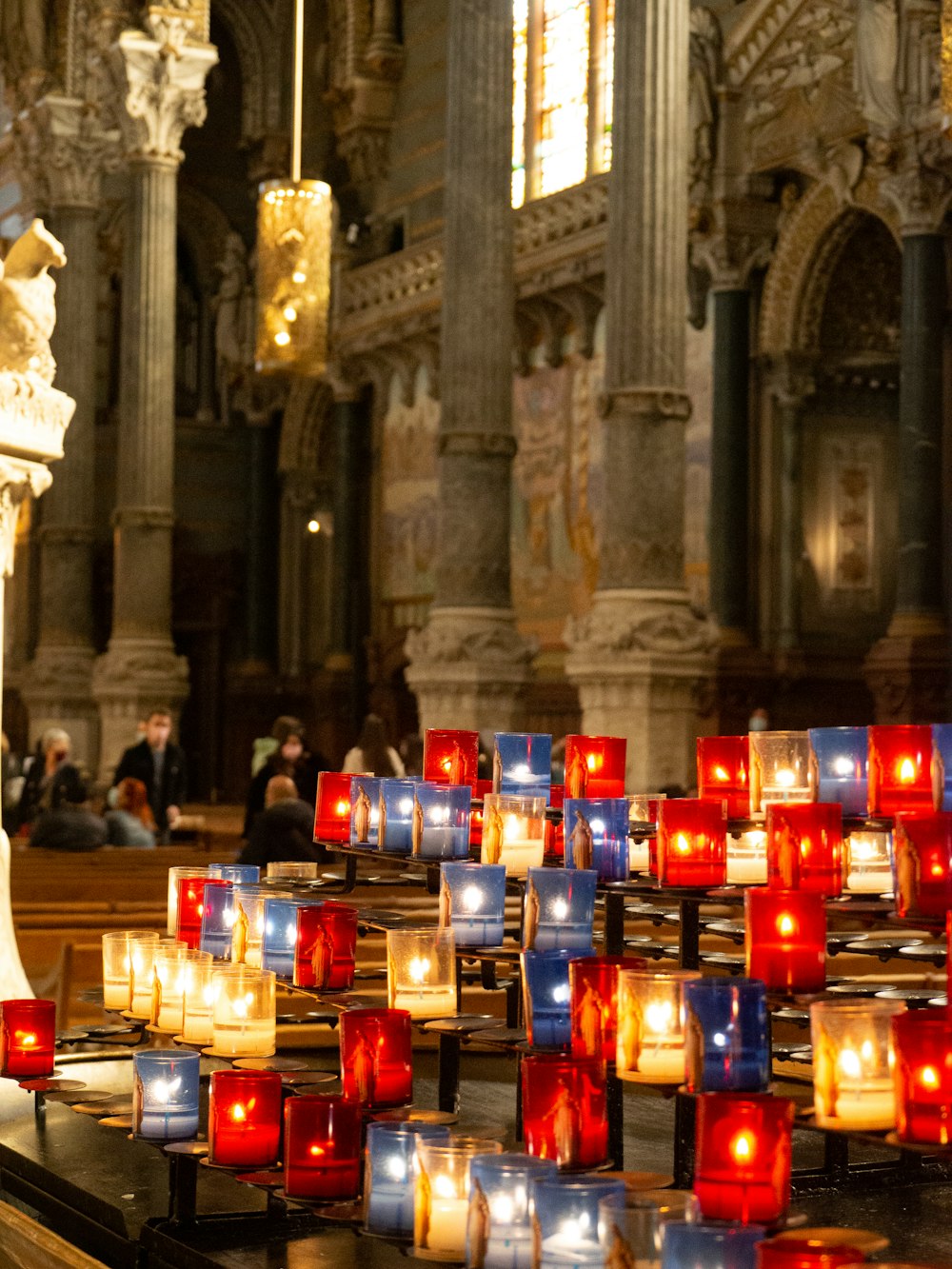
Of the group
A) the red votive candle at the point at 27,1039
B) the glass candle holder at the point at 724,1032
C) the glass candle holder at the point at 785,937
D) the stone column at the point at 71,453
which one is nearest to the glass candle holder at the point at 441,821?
the red votive candle at the point at 27,1039

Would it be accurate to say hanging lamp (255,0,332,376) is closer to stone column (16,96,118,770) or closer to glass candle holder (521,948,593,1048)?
glass candle holder (521,948,593,1048)

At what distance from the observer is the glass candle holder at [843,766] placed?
3570 millimetres

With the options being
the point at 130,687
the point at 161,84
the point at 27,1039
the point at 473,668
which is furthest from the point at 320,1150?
the point at 161,84

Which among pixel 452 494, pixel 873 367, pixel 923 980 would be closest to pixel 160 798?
pixel 452 494

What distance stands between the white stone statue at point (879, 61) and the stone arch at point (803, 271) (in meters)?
1.58

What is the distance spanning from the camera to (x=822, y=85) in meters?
16.1

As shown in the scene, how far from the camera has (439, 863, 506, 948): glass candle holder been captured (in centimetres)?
386

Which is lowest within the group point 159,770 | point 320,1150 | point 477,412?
point 320,1150

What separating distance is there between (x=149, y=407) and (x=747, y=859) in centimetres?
1615

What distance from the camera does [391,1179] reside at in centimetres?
306

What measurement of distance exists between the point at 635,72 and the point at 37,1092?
8439 mm

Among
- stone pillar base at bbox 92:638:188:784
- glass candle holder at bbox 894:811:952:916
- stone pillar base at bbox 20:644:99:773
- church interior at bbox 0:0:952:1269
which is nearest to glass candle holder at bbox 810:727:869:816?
church interior at bbox 0:0:952:1269

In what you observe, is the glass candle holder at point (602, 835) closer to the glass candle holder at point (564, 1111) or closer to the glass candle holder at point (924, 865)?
the glass candle holder at point (564, 1111)

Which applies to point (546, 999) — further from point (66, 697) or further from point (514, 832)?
point (66, 697)
